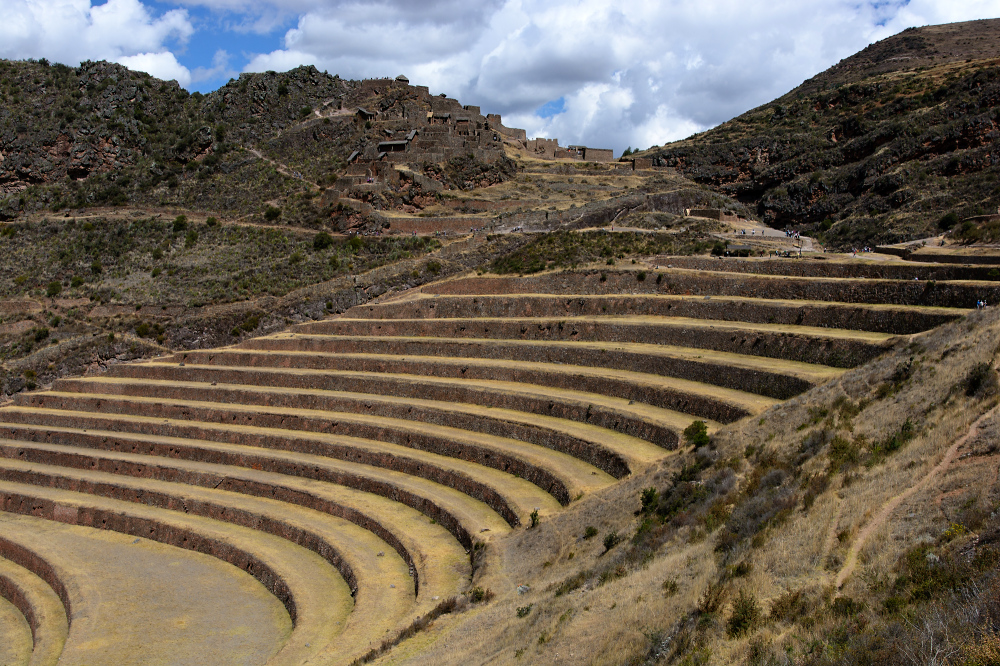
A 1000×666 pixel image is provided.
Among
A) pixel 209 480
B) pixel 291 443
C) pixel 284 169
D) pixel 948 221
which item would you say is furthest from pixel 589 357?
pixel 284 169

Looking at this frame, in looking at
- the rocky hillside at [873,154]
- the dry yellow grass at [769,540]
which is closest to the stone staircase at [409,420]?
the dry yellow grass at [769,540]

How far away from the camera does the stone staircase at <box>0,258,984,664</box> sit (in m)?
17.4

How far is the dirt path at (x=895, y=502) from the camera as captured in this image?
8547mm

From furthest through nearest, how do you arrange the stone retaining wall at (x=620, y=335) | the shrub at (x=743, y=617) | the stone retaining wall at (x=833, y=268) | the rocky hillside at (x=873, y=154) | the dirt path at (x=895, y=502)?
the rocky hillside at (x=873, y=154)
the stone retaining wall at (x=833, y=268)
the stone retaining wall at (x=620, y=335)
the dirt path at (x=895, y=502)
the shrub at (x=743, y=617)

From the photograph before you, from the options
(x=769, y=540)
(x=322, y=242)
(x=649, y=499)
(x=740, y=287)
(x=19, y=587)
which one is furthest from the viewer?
(x=322, y=242)

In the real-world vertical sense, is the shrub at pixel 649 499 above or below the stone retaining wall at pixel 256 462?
below

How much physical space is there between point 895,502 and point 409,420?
17045mm

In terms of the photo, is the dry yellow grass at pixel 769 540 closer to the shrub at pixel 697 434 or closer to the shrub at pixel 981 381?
the shrub at pixel 981 381

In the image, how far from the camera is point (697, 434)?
52.8 feet

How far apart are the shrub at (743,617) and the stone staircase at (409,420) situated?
7.15 metres

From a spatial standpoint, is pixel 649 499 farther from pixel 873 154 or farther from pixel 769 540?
pixel 873 154

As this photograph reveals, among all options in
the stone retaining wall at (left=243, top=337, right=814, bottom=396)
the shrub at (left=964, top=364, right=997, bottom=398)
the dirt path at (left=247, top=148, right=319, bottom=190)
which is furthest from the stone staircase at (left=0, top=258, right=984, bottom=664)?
the dirt path at (left=247, top=148, right=319, bottom=190)

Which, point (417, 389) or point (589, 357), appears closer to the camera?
point (589, 357)

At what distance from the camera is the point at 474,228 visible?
43031 millimetres
